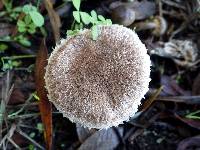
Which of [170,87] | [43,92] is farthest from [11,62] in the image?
[170,87]

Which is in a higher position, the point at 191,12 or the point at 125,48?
the point at 125,48

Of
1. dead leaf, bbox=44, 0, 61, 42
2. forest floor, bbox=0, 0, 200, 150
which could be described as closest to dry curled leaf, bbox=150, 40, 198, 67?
forest floor, bbox=0, 0, 200, 150

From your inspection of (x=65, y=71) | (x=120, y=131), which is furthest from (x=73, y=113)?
(x=120, y=131)

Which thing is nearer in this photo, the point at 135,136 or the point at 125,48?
the point at 125,48

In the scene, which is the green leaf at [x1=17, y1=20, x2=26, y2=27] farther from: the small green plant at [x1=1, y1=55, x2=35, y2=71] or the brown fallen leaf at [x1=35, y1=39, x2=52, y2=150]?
the brown fallen leaf at [x1=35, y1=39, x2=52, y2=150]

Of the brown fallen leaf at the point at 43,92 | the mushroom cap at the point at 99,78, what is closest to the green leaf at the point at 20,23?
the brown fallen leaf at the point at 43,92

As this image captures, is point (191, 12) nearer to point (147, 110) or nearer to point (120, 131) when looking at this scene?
point (147, 110)

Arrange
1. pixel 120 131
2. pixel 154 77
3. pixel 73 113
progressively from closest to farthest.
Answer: pixel 73 113
pixel 120 131
pixel 154 77

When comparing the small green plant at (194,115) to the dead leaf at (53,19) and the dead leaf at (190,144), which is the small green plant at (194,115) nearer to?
the dead leaf at (190,144)
